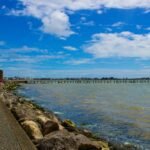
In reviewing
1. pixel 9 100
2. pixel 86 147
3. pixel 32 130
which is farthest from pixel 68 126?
pixel 9 100

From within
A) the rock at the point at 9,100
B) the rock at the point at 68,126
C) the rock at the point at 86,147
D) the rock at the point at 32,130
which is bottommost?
the rock at the point at 68,126

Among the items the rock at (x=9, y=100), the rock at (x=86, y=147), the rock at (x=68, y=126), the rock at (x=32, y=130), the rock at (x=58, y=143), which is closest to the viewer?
the rock at (x=58, y=143)

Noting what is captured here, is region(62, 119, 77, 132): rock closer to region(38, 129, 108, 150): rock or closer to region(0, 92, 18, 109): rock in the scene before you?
region(0, 92, 18, 109): rock

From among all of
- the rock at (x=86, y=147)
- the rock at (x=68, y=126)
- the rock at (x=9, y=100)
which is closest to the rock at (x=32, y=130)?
the rock at (x=86, y=147)

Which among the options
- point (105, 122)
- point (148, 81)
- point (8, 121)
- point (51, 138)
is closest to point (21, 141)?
point (51, 138)

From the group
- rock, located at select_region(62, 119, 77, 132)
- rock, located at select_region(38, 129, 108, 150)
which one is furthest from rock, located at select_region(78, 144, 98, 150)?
rock, located at select_region(62, 119, 77, 132)

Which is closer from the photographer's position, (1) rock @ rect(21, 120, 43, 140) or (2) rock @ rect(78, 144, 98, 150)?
(2) rock @ rect(78, 144, 98, 150)

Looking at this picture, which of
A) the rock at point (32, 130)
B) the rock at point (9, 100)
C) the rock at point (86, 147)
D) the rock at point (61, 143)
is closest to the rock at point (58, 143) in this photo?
the rock at point (61, 143)

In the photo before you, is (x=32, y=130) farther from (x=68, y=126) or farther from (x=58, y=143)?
(x=68, y=126)

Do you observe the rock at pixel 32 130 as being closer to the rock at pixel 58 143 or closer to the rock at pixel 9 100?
the rock at pixel 58 143

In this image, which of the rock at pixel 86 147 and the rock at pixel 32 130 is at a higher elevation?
the rock at pixel 32 130

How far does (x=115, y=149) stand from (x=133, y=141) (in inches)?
101

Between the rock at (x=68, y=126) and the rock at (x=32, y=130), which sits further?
the rock at (x=68, y=126)

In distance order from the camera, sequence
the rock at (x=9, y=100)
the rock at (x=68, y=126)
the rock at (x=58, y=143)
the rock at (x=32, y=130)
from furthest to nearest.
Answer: the rock at (x=9, y=100) → the rock at (x=68, y=126) → the rock at (x=32, y=130) → the rock at (x=58, y=143)
